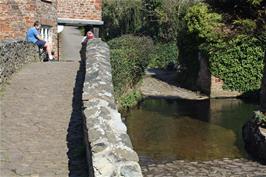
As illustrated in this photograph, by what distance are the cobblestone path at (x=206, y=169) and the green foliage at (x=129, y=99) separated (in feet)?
26.8

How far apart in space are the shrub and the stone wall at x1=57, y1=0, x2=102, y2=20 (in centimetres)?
162

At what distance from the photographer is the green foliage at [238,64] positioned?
29.1 metres

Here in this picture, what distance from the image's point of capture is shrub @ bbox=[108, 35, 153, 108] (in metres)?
21.2

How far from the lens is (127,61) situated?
23.1 metres

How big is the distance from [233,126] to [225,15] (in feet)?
16.6

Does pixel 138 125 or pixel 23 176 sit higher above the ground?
pixel 23 176

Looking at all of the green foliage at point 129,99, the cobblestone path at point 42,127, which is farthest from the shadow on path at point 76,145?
the green foliage at point 129,99

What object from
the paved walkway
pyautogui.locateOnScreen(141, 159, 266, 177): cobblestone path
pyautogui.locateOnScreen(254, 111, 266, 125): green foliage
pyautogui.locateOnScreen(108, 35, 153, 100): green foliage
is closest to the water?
pyautogui.locateOnScreen(141, 159, 266, 177): cobblestone path

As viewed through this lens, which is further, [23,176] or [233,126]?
[233,126]

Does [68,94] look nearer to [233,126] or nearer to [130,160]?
[130,160]

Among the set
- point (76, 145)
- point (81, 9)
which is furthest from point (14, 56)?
point (81, 9)

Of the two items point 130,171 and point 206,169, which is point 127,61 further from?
point 130,171

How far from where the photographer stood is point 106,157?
6.04 m

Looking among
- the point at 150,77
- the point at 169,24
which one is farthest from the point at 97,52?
the point at 169,24
